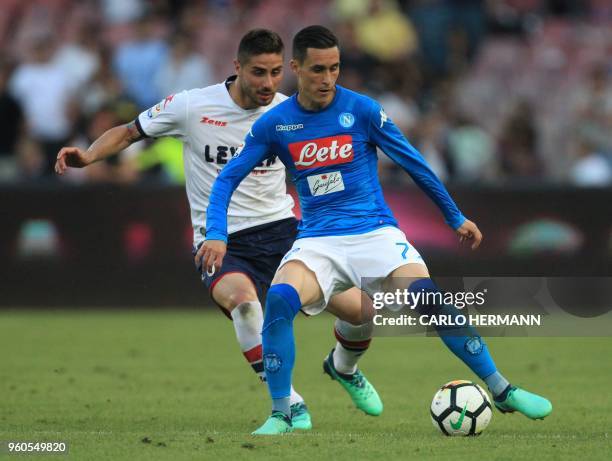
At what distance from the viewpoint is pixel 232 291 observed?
8102 mm

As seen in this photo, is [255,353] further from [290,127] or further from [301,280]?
[290,127]

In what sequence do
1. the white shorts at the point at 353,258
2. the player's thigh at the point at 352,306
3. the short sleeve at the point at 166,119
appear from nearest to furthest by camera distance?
the white shorts at the point at 353,258 < the player's thigh at the point at 352,306 < the short sleeve at the point at 166,119

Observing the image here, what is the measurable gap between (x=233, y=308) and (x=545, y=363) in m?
3.92

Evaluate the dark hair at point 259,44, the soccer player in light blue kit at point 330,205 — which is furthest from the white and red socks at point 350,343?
the dark hair at point 259,44

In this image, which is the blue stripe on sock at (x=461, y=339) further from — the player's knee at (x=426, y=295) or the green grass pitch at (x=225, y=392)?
the green grass pitch at (x=225, y=392)

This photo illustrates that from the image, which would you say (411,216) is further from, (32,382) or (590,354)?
(32,382)

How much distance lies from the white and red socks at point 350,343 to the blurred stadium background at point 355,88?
586cm

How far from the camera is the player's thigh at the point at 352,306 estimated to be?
8005 mm

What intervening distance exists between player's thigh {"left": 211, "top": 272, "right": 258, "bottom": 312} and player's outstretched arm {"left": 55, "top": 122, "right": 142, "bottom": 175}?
1.06 meters

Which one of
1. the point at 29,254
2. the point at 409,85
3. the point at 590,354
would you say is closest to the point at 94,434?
the point at 590,354

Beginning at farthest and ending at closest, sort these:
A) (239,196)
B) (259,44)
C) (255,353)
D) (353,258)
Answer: (239,196)
(255,353)
(259,44)
(353,258)

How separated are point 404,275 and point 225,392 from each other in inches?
102

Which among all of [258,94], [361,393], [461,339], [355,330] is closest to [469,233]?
[461,339]

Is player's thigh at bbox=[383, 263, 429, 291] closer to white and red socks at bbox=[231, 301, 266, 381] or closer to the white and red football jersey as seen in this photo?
white and red socks at bbox=[231, 301, 266, 381]
